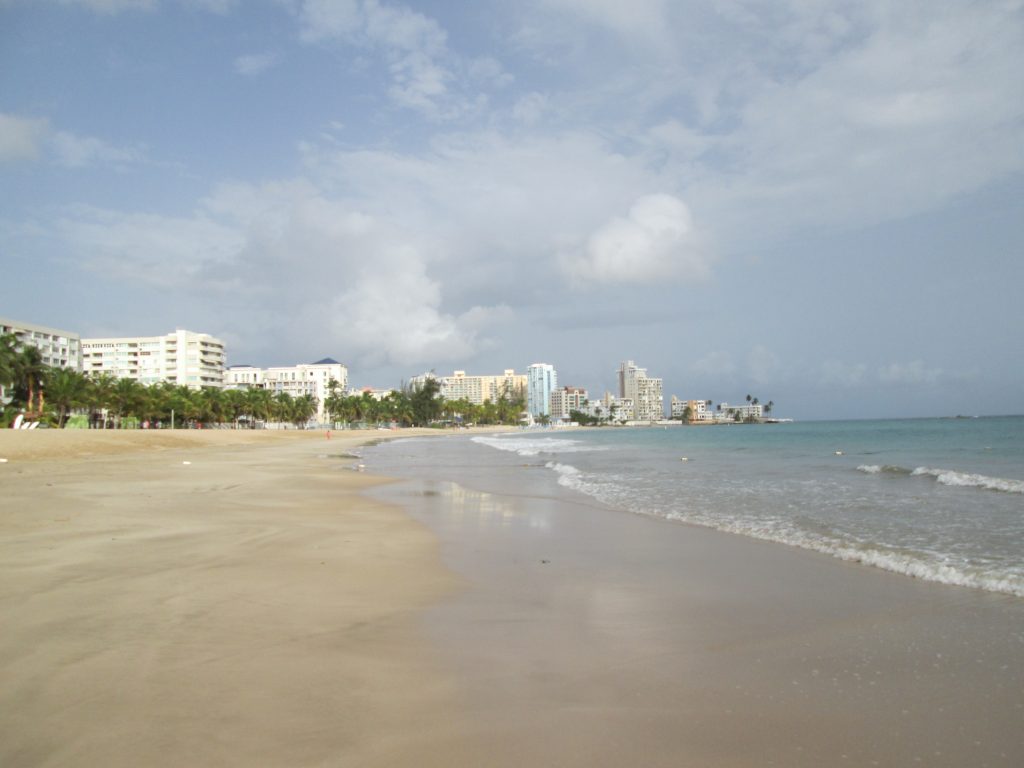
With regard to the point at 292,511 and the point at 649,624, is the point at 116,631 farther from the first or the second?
the point at 292,511

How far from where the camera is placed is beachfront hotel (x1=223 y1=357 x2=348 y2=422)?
525ft

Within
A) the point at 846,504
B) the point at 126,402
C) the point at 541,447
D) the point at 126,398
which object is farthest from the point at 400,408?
the point at 846,504

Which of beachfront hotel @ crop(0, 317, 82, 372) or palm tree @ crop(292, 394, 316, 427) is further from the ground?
beachfront hotel @ crop(0, 317, 82, 372)

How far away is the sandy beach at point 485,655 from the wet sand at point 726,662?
0.06 feet

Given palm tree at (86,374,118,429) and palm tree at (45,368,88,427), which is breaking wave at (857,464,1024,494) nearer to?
palm tree at (45,368,88,427)

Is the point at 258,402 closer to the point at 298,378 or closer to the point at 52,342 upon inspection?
the point at 52,342

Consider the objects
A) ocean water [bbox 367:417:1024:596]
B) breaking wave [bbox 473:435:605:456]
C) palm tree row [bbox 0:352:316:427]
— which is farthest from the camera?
palm tree row [bbox 0:352:316:427]

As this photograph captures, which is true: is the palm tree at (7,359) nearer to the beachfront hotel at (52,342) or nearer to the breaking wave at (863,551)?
the beachfront hotel at (52,342)

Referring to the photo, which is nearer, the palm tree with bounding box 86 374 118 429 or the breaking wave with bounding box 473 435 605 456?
the breaking wave with bounding box 473 435 605 456

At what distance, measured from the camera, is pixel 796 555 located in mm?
7887

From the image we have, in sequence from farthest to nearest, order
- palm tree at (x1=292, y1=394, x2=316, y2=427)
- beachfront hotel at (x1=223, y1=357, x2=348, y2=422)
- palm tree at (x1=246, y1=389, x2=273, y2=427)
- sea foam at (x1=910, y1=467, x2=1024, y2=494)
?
beachfront hotel at (x1=223, y1=357, x2=348, y2=422), palm tree at (x1=292, y1=394, x2=316, y2=427), palm tree at (x1=246, y1=389, x2=273, y2=427), sea foam at (x1=910, y1=467, x2=1024, y2=494)

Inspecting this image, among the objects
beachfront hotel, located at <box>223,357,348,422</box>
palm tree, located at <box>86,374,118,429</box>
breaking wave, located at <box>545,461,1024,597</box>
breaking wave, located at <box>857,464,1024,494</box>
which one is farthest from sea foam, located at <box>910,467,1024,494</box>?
beachfront hotel, located at <box>223,357,348,422</box>

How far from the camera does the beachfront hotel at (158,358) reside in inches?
5015

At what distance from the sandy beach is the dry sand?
2 centimetres
